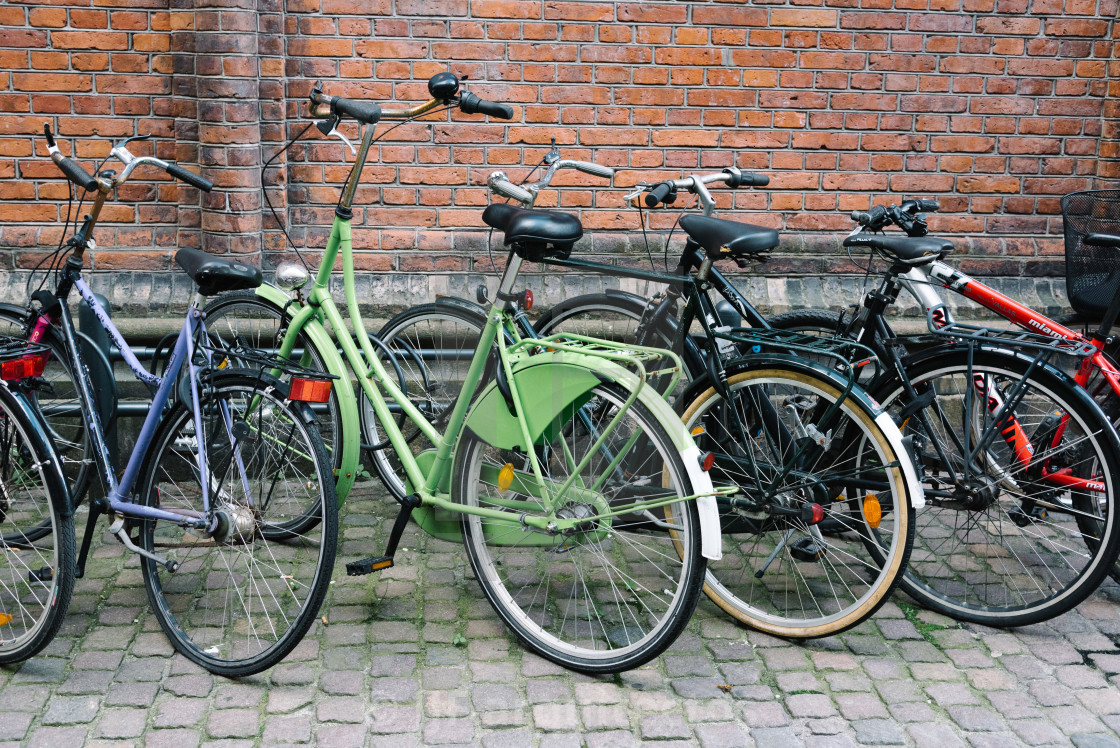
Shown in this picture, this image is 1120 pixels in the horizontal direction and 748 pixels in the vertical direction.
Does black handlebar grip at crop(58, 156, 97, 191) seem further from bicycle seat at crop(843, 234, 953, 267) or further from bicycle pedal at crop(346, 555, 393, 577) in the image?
bicycle seat at crop(843, 234, 953, 267)

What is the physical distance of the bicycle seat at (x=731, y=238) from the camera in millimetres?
3480

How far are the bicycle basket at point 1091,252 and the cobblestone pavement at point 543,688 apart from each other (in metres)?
1.13

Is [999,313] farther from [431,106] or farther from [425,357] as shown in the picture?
[425,357]

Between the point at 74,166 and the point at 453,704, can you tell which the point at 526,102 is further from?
the point at 453,704

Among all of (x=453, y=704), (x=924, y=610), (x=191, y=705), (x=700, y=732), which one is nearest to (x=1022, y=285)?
(x=924, y=610)

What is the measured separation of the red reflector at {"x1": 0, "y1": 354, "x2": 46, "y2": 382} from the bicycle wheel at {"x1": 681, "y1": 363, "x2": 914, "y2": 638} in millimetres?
2131

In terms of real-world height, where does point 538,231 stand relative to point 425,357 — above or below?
above

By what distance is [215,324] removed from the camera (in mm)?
4703

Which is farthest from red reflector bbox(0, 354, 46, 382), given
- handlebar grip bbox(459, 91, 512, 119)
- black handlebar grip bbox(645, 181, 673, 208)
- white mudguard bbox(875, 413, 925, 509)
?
white mudguard bbox(875, 413, 925, 509)

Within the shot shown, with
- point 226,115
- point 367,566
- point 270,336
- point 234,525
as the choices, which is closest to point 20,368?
point 234,525

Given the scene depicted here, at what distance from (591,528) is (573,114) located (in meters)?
2.41

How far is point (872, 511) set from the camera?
3.54 metres

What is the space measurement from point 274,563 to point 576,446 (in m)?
1.38

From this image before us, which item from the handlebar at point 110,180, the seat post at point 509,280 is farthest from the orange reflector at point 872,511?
the handlebar at point 110,180
